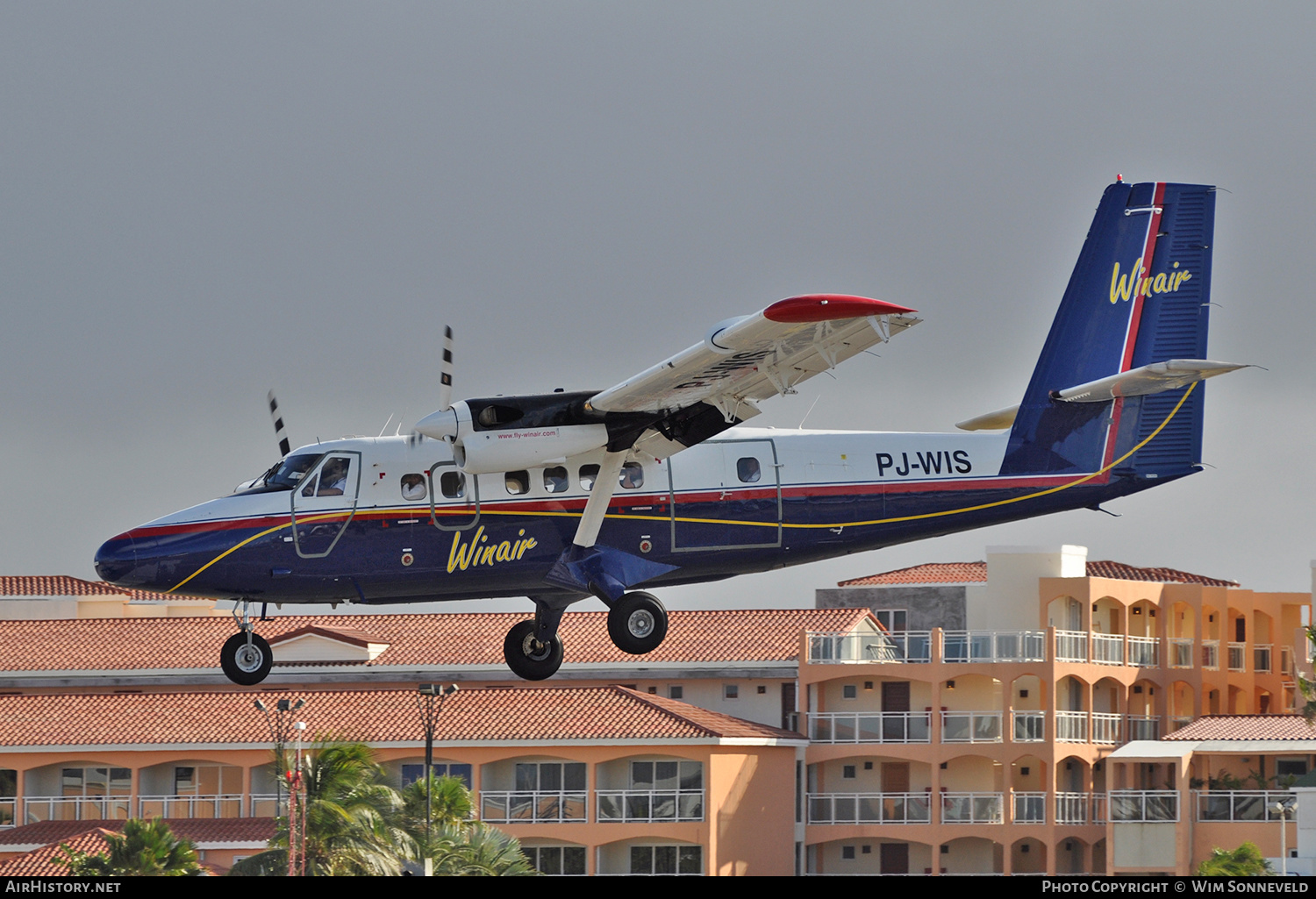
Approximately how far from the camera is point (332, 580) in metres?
25.1

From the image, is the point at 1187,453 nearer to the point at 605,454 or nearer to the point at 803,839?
the point at 605,454

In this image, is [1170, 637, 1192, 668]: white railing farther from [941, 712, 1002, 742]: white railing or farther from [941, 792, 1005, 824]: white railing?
[941, 792, 1005, 824]: white railing

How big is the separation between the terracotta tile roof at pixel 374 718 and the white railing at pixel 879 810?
8.77 ft

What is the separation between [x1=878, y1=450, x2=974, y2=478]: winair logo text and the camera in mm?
26625

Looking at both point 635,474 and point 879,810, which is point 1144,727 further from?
point 635,474

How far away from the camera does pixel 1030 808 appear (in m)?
60.8

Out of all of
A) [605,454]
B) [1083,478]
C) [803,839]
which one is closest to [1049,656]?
[803,839]

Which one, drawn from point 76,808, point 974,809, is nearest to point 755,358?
point 974,809

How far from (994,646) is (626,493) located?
38639mm

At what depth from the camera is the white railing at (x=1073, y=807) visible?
201ft

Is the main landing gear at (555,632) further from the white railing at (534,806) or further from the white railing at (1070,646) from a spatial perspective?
the white railing at (1070,646)

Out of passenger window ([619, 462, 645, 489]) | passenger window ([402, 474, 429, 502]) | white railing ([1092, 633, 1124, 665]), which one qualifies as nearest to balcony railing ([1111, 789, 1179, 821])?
white railing ([1092, 633, 1124, 665])

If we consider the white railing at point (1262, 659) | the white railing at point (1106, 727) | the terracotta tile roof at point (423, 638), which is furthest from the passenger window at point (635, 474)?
the white railing at point (1262, 659)

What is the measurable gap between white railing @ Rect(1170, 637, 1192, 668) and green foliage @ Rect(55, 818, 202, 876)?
A: 3952 centimetres
